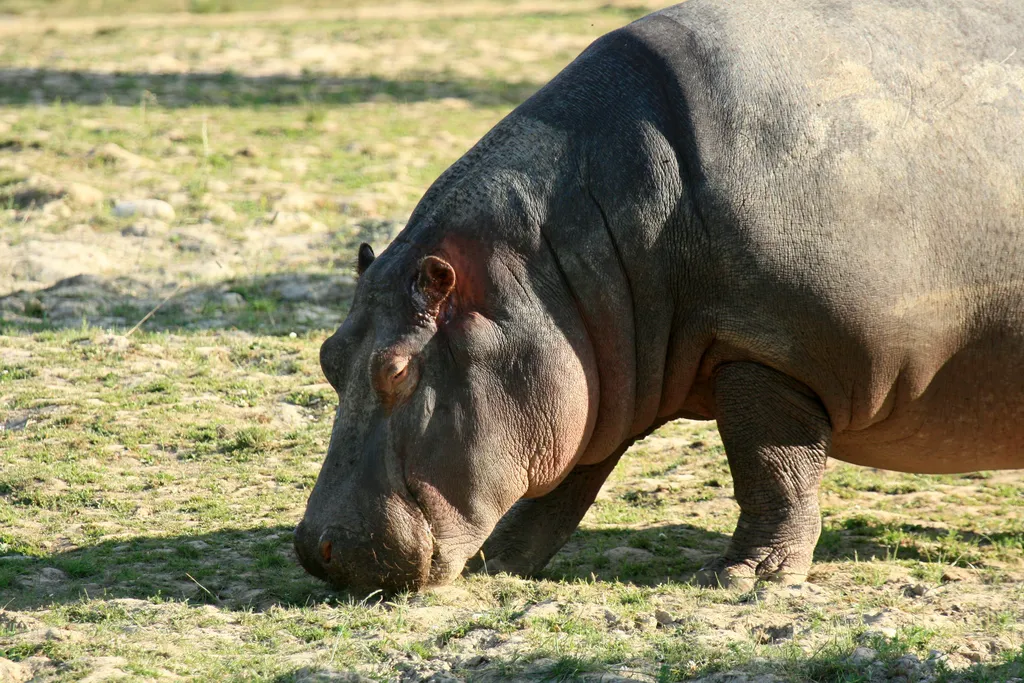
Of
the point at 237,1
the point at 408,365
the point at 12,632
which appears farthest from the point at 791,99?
the point at 237,1

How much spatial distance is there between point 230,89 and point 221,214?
16.2 ft

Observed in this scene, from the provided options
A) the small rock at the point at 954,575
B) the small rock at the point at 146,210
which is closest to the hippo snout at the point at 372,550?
the small rock at the point at 954,575

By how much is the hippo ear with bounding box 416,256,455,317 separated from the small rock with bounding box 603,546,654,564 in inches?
54.2

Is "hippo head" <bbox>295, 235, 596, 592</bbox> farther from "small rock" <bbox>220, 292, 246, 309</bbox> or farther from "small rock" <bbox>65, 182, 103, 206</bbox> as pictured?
"small rock" <bbox>65, 182, 103, 206</bbox>

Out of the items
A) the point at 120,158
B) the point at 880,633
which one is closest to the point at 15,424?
the point at 880,633

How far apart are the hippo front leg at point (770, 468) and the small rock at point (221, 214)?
5.71m

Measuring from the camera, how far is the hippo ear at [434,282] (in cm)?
459

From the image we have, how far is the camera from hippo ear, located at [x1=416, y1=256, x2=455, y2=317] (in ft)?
15.0

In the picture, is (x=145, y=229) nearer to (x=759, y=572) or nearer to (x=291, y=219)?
(x=291, y=219)

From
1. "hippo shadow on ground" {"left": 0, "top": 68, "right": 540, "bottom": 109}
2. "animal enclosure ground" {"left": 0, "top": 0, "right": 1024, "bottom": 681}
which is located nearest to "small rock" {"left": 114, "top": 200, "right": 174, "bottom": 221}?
"animal enclosure ground" {"left": 0, "top": 0, "right": 1024, "bottom": 681}

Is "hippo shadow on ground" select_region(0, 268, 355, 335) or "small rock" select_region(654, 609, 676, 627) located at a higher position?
"hippo shadow on ground" select_region(0, 268, 355, 335)

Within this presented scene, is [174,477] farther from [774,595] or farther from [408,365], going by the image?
[774,595]

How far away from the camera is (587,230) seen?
187 inches

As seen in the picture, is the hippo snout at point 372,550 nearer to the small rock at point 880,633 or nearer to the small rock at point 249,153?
the small rock at point 880,633
